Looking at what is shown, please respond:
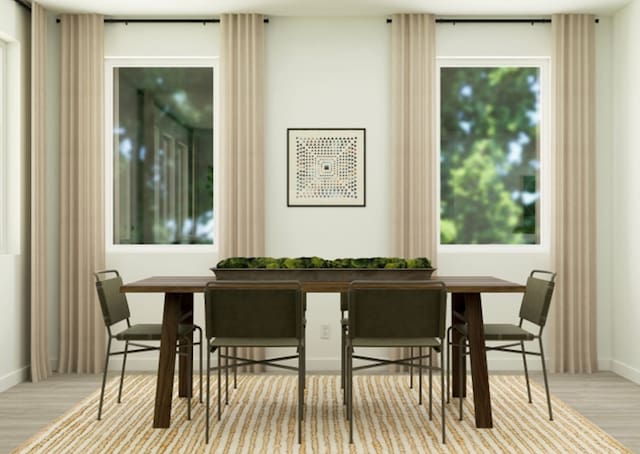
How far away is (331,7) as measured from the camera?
5.41 metres

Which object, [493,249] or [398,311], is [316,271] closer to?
[398,311]

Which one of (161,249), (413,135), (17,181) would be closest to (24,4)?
(17,181)

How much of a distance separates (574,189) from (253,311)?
10.4 ft

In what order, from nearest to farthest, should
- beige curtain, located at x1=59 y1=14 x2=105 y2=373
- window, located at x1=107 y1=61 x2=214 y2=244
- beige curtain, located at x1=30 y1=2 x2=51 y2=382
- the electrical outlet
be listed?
beige curtain, located at x1=30 y1=2 x2=51 y2=382 < beige curtain, located at x1=59 y1=14 x2=105 y2=373 < the electrical outlet < window, located at x1=107 y1=61 x2=214 y2=244

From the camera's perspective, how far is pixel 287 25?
18.6 ft

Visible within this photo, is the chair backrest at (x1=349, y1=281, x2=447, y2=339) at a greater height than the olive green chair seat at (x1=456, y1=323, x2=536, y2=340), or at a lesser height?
greater

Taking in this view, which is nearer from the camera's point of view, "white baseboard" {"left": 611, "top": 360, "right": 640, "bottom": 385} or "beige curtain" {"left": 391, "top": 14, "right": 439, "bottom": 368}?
"white baseboard" {"left": 611, "top": 360, "right": 640, "bottom": 385}

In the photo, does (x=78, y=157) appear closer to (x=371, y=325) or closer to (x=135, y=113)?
(x=135, y=113)

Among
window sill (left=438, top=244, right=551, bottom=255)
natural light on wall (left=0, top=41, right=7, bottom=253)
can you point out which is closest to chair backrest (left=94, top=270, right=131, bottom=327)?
natural light on wall (left=0, top=41, right=7, bottom=253)

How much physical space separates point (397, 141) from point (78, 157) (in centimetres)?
254

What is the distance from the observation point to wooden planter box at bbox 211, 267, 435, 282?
392cm

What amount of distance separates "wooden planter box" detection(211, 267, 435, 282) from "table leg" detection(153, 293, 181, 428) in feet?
1.08

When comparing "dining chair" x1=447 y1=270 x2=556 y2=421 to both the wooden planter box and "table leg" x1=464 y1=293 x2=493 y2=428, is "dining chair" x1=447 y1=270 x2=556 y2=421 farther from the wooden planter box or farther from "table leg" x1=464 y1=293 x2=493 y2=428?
the wooden planter box

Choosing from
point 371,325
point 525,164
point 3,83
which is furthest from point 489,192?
point 3,83
